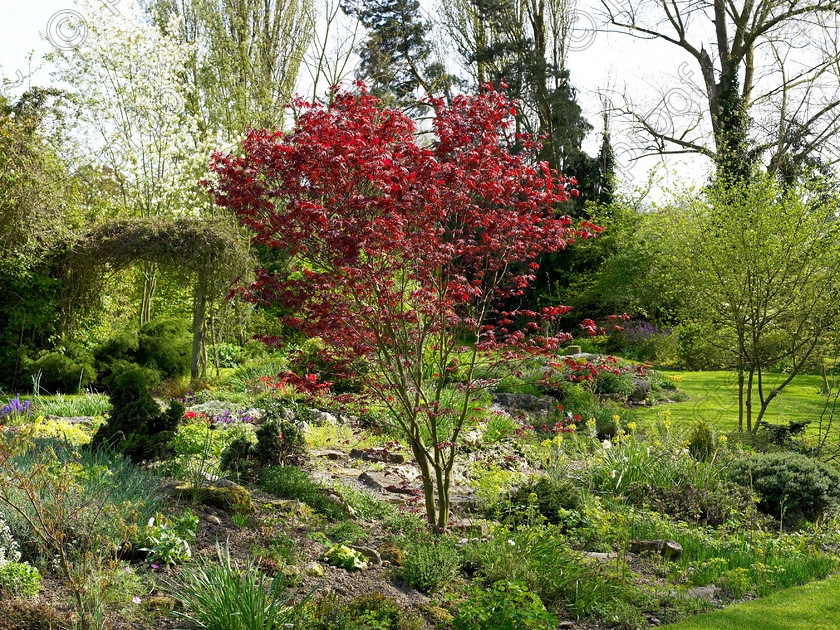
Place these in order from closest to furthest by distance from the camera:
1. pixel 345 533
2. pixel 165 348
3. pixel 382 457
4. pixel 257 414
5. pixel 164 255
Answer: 1. pixel 345 533
2. pixel 382 457
3. pixel 257 414
4. pixel 164 255
5. pixel 165 348

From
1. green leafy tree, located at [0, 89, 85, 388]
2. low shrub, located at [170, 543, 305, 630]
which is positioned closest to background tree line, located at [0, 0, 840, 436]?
green leafy tree, located at [0, 89, 85, 388]

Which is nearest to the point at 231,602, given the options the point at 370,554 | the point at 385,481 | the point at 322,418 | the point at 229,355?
the point at 370,554

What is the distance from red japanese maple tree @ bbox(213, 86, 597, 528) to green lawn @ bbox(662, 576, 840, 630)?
1.93 meters

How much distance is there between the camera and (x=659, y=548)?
484 centimetres

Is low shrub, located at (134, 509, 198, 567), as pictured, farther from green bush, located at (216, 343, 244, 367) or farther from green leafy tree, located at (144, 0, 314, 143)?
green leafy tree, located at (144, 0, 314, 143)

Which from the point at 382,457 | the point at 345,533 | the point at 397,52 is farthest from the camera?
the point at 397,52

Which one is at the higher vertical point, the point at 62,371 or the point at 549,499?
the point at 62,371

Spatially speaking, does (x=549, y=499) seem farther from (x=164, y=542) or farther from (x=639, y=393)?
(x=639, y=393)

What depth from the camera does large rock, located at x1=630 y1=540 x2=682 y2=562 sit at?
477 cm

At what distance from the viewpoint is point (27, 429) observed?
2.90m

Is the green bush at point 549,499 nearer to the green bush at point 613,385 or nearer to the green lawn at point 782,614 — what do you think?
the green lawn at point 782,614

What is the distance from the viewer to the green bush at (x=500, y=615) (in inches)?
119

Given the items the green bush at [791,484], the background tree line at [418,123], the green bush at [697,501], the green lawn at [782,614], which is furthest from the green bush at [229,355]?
the green lawn at [782,614]

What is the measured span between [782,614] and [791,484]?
7.46ft
